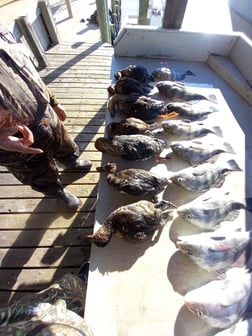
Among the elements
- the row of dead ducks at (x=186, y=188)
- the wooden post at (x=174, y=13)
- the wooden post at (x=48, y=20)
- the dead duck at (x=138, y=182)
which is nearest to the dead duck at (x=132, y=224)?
the row of dead ducks at (x=186, y=188)

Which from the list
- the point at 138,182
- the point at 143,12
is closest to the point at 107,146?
the point at 138,182

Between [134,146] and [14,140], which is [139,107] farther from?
[14,140]

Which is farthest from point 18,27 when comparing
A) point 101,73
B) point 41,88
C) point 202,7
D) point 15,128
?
point 202,7

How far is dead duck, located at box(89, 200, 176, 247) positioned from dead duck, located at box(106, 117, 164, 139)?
2.36 ft

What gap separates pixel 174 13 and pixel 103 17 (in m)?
2.97

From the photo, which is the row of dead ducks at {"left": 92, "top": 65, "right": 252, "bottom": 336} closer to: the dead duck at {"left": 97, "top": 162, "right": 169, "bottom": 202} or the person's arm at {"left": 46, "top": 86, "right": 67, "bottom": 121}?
the dead duck at {"left": 97, "top": 162, "right": 169, "bottom": 202}

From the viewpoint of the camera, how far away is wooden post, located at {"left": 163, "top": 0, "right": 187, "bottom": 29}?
259 centimetres

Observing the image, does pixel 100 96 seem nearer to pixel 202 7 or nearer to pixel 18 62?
pixel 18 62

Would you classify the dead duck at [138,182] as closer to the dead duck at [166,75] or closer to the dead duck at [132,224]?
the dead duck at [132,224]

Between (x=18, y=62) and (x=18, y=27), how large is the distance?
310cm

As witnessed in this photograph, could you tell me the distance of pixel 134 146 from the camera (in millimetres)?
1755

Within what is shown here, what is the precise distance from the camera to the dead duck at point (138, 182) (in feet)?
5.11

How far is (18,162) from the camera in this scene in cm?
156

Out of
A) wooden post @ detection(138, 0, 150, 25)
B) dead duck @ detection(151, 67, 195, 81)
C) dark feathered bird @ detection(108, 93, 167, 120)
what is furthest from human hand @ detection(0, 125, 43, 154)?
wooden post @ detection(138, 0, 150, 25)
